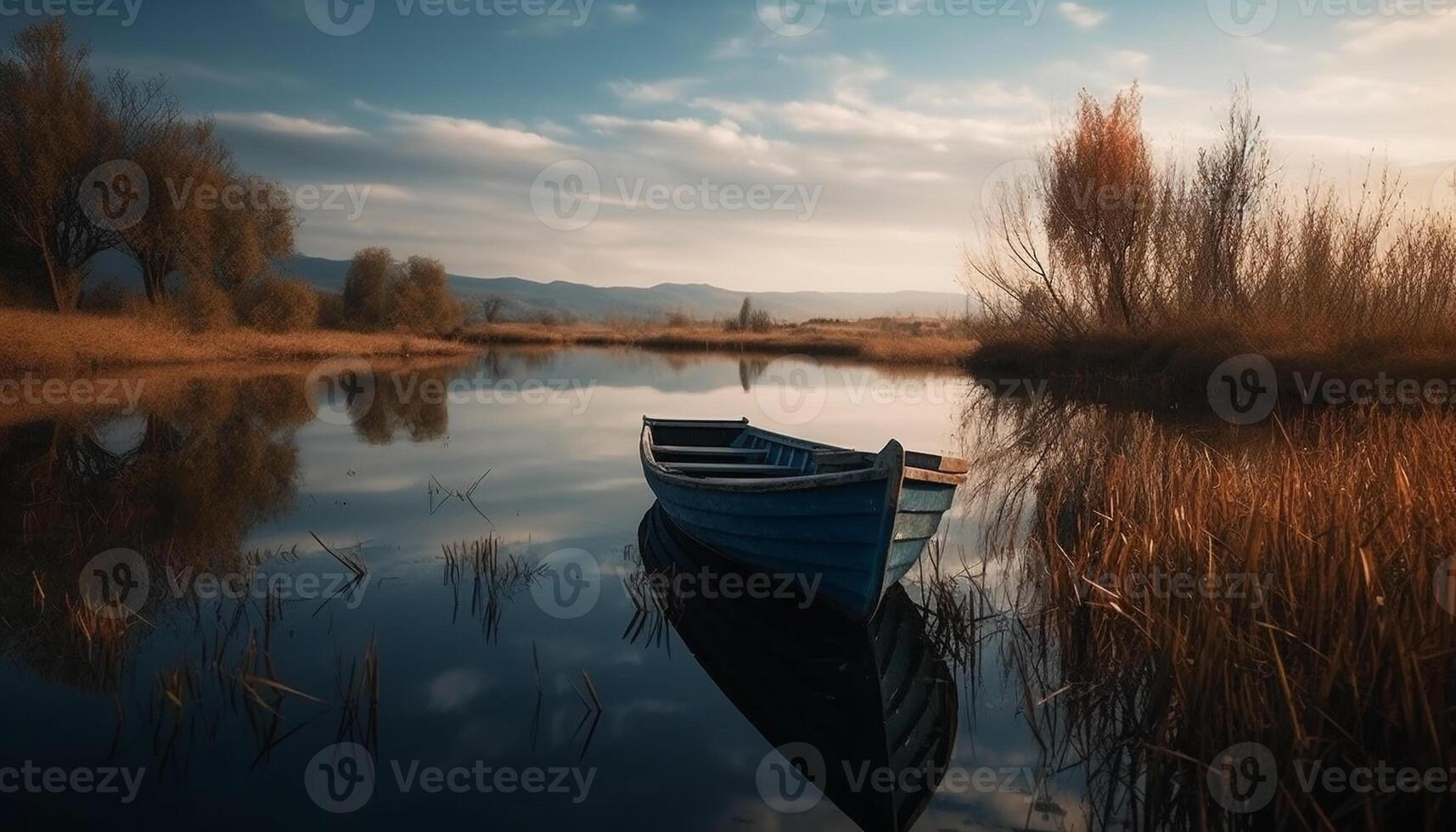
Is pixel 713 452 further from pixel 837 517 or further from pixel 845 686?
pixel 845 686

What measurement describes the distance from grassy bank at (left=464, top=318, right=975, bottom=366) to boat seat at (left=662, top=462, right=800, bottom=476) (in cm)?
2676

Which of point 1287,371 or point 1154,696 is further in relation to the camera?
point 1287,371

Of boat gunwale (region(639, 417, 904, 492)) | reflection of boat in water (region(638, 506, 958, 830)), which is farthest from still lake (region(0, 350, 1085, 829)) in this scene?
boat gunwale (region(639, 417, 904, 492))

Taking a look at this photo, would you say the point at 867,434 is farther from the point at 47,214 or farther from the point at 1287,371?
the point at 47,214

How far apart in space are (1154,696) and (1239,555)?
65.9 inches

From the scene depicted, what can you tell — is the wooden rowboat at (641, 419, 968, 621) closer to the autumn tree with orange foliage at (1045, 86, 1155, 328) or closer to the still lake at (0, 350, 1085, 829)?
the still lake at (0, 350, 1085, 829)

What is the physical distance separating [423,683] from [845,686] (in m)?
2.78

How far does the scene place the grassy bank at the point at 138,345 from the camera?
952 inches

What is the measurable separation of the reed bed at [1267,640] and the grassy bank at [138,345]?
2758cm

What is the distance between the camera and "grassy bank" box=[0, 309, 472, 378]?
79.3 feet

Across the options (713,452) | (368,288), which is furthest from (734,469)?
(368,288)

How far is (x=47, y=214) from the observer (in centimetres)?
2797

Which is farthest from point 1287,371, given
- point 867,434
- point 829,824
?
point 829,824

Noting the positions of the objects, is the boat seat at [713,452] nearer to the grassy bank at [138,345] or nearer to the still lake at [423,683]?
the still lake at [423,683]
